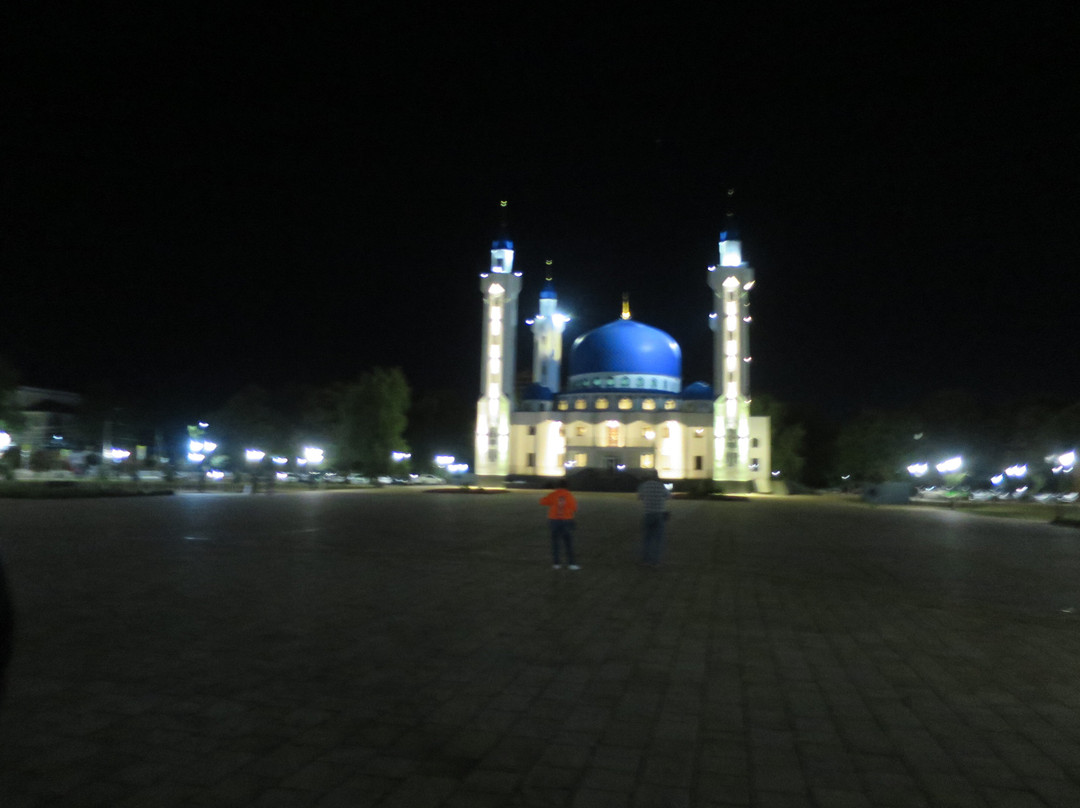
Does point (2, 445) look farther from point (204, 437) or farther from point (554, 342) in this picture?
point (554, 342)

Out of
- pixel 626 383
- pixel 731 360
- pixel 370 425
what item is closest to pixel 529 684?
pixel 370 425

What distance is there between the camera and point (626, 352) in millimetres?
78062

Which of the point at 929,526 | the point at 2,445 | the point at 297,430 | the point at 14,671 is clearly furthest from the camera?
the point at 297,430

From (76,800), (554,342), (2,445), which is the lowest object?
Result: (76,800)

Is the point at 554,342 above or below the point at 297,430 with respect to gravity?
above

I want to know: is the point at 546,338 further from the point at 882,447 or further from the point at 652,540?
the point at 652,540

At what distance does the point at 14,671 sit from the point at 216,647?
1.42 meters

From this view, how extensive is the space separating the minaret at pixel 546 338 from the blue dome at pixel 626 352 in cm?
396

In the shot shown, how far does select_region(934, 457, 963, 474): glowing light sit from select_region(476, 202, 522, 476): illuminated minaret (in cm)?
3461

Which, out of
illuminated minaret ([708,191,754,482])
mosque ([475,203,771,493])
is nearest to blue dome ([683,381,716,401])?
mosque ([475,203,771,493])

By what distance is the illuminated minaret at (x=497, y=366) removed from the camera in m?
70.6

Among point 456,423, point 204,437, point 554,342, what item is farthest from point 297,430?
point 554,342

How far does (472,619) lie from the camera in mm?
8430

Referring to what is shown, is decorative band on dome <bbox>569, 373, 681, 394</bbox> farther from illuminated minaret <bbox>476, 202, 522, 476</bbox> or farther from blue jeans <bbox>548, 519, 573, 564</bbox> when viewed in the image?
blue jeans <bbox>548, 519, 573, 564</bbox>
